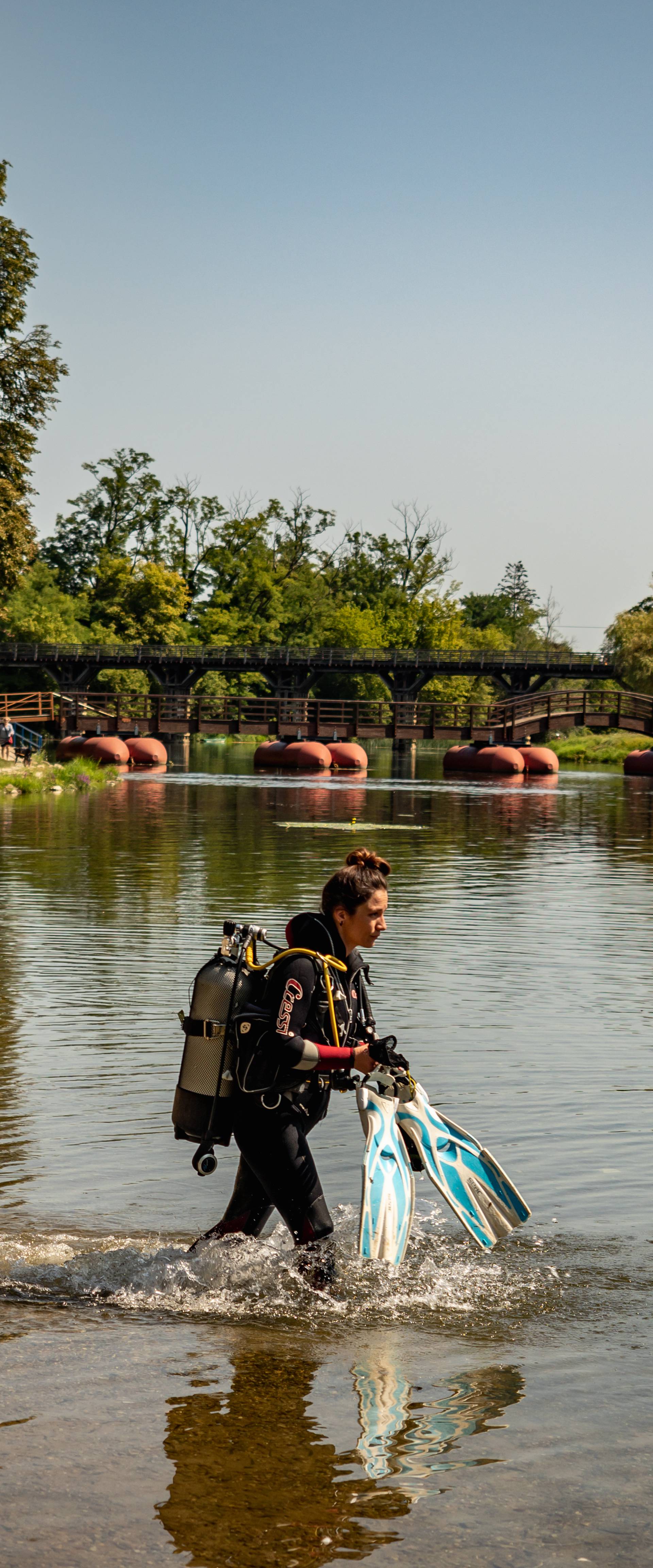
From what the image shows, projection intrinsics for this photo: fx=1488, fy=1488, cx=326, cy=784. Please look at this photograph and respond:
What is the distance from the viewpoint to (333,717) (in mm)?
88938

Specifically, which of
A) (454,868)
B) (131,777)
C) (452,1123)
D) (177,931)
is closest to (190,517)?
(131,777)

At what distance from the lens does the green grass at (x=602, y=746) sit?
87.1 meters

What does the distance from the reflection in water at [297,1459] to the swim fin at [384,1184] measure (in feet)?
1.47

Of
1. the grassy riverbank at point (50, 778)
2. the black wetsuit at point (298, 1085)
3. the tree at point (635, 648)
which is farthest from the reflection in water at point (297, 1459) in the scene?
the tree at point (635, 648)

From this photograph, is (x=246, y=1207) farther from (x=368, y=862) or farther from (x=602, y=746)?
(x=602, y=746)

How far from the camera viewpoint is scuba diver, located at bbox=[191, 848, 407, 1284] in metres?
4.94

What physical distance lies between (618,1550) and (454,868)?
62.5 ft

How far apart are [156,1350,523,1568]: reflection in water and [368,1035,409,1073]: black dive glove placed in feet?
3.09

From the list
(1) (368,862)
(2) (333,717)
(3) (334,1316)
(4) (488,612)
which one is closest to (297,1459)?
(3) (334,1316)

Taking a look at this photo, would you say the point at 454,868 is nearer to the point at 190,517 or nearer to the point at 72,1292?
the point at 72,1292

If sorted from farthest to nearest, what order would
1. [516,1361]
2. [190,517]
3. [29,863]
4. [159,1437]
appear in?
[190,517] → [29,863] → [516,1361] → [159,1437]

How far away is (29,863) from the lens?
2120 cm

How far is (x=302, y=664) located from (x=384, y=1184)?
8941 cm

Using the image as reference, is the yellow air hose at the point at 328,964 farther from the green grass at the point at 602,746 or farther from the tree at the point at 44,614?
the tree at the point at 44,614
